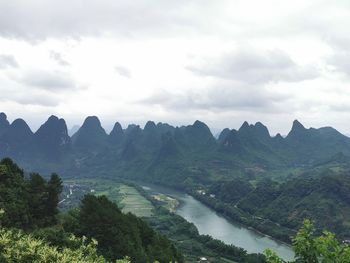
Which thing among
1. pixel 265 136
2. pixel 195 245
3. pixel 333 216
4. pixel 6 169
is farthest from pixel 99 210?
pixel 265 136

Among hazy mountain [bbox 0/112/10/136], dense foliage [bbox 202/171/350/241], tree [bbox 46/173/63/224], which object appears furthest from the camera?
hazy mountain [bbox 0/112/10/136]

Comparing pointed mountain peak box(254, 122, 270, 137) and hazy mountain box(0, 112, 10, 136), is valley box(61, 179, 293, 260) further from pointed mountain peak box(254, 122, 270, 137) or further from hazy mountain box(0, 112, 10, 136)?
pointed mountain peak box(254, 122, 270, 137)

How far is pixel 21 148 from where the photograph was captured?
163875 millimetres

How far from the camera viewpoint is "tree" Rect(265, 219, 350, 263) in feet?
23.9

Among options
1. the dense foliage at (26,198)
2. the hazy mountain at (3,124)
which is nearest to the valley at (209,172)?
the hazy mountain at (3,124)

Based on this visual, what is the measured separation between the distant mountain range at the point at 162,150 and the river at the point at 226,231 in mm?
40271

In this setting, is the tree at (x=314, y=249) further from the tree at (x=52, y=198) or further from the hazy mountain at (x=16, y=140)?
the hazy mountain at (x=16, y=140)

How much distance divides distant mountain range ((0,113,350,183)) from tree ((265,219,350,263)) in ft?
381

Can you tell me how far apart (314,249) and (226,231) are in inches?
2342

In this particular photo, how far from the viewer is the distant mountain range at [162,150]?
141750mm

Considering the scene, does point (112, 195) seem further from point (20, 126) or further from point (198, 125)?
point (20, 126)

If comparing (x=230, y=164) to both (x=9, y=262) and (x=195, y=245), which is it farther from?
(x=9, y=262)

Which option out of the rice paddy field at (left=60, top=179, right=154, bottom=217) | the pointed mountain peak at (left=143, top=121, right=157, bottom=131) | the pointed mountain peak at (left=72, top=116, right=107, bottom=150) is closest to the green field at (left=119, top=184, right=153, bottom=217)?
the rice paddy field at (left=60, top=179, right=154, bottom=217)

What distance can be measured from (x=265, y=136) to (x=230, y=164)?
48.9 m
